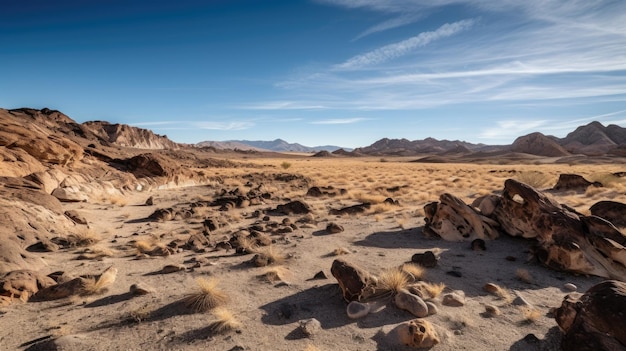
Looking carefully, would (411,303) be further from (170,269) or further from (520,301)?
(170,269)

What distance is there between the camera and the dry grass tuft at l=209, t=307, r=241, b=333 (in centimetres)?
478

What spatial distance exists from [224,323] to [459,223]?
25.0 ft

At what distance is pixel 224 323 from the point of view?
4820 millimetres

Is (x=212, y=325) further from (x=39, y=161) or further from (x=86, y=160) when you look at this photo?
(x=86, y=160)

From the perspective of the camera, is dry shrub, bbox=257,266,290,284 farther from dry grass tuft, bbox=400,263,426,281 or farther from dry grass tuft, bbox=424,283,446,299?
dry grass tuft, bbox=424,283,446,299

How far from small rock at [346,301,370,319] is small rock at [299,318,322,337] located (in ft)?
1.79

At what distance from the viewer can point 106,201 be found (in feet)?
48.9

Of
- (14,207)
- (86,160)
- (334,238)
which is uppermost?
(86,160)

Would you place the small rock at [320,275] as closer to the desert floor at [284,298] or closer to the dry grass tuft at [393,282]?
the desert floor at [284,298]

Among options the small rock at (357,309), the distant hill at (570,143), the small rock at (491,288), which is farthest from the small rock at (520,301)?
the distant hill at (570,143)

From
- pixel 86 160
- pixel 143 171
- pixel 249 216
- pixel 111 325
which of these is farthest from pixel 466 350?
pixel 143 171

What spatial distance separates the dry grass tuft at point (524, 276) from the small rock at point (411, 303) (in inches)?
111

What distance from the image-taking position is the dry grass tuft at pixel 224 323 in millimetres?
4782

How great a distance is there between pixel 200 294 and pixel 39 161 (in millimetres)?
13448
